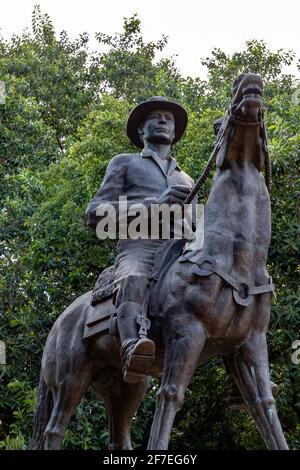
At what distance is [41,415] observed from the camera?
8.62 meters

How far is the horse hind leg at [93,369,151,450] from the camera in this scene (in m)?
8.59

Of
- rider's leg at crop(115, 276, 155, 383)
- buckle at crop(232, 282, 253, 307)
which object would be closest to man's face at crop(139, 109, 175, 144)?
rider's leg at crop(115, 276, 155, 383)

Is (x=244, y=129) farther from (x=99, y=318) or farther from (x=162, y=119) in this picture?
(x=99, y=318)

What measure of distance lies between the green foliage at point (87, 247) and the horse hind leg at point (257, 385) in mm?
3372

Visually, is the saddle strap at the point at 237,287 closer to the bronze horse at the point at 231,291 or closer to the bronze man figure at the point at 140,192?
the bronze horse at the point at 231,291

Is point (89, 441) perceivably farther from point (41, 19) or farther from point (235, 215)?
point (41, 19)

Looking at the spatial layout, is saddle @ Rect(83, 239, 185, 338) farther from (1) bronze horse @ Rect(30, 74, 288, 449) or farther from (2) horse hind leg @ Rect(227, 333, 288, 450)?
(2) horse hind leg @ Rect(227, 333, 288, 450)

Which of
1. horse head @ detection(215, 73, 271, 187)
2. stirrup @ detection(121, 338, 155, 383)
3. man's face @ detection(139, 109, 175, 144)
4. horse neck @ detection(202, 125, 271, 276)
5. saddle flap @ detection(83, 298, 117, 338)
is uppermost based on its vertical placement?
man's face @ detection(139, 109, 175, 144)

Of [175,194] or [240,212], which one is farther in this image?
[175,194]

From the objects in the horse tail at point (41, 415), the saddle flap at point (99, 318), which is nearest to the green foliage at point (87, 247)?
the horse tail at point (41, 415)

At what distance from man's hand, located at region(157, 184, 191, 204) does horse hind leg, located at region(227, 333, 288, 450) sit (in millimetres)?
1252

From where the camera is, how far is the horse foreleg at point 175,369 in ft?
23.2

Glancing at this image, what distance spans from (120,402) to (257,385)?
1.77 meters

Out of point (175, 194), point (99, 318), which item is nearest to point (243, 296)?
point (175, 194)
